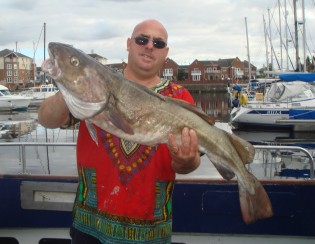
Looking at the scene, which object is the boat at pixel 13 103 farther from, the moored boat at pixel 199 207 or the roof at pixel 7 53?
the roof at pixel 7 53

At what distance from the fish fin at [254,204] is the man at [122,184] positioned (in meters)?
0.43

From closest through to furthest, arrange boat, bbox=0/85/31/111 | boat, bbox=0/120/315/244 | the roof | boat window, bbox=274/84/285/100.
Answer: boat, bbox=0/120/315/244
boat window, bbox=274/84/285/100
boat, bbox=0/85/31/111
the roof

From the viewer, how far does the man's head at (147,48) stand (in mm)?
3316

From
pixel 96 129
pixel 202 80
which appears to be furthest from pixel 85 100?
pixel 202 80

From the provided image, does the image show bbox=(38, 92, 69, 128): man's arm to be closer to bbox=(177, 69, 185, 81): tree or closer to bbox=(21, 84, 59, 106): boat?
bbox=(21, 84, 59, 106): boat

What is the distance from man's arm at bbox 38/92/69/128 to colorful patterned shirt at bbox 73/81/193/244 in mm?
177

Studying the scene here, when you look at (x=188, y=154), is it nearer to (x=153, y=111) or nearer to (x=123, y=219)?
(x=153, y=111)

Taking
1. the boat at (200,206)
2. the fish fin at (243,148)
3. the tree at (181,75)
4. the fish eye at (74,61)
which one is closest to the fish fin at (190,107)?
the fish fin at (243,148)

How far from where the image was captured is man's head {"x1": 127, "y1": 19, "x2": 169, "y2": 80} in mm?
3316

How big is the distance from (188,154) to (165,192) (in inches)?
17.8

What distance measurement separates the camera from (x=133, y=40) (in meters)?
3.37

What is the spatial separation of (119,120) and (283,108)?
1085 inches

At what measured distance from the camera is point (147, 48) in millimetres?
3316

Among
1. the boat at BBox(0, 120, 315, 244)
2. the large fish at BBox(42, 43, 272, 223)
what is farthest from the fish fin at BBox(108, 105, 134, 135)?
the boat at BBox(0, 120, 315, 244)
